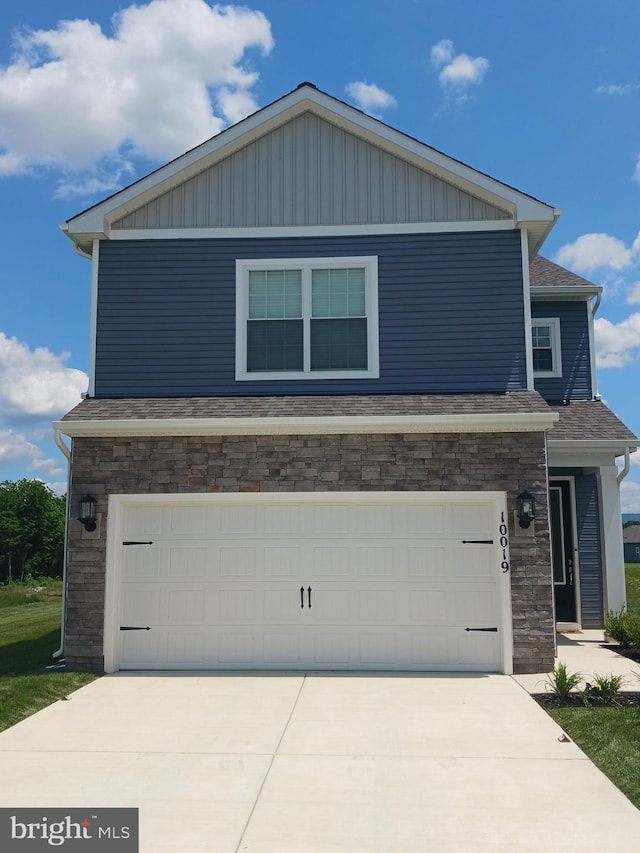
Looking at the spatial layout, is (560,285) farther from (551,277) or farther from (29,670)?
(29,670)

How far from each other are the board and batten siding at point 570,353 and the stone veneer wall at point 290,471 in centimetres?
441

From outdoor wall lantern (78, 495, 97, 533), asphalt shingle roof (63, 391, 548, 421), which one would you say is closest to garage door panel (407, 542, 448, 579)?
asphalt shingle roof (63, 391, 548, 421)

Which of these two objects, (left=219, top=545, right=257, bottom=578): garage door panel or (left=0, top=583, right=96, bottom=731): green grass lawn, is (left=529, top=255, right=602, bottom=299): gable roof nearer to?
(left=219, top=545, right=257, bottom=578): garage door panel

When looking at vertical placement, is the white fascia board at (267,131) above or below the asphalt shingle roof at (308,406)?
above

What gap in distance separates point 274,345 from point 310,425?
5.22ft

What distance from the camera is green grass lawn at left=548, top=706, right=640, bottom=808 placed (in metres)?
5.59

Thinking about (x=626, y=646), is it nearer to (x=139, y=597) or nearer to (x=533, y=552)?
(x=533, y=552)

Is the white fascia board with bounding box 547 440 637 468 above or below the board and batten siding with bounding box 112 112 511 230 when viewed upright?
below

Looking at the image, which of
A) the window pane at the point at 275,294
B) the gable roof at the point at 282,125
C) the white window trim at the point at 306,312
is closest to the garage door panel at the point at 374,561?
the white window trim at the point at 306,312

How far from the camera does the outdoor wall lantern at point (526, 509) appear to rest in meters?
9.36

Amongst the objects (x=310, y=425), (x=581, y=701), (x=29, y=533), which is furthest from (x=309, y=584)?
(x=29, y=533)

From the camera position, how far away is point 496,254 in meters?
10.6

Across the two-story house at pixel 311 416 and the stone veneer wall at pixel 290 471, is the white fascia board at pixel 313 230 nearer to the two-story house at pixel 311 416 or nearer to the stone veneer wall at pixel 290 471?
the two-story house at pixel 311 416

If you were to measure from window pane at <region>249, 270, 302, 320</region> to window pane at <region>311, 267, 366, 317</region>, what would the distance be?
24 centimetres
